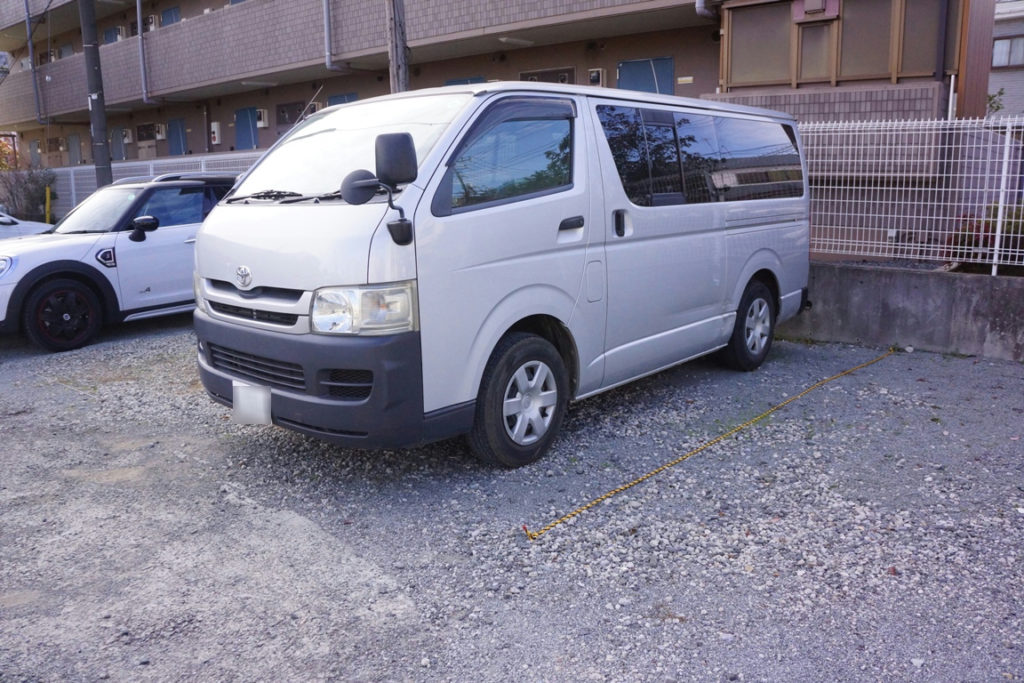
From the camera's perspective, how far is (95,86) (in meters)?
13.4

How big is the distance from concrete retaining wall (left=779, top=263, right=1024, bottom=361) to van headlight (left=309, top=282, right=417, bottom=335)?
545 cm

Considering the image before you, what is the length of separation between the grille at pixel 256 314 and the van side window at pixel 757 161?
3.39 m

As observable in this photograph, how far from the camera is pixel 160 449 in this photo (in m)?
5.11

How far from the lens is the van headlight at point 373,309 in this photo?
3.89m

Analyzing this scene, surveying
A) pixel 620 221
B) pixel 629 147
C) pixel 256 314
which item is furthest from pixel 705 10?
pixel 256 314

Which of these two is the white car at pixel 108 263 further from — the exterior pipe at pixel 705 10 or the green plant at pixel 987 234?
the green plant at pixel 987 234

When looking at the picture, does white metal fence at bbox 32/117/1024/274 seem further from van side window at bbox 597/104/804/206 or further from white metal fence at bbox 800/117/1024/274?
van side window at bbox 597/104/804/206

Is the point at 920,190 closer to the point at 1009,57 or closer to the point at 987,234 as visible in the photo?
the point at 987,234

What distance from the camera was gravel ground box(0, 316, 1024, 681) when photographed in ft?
9.75

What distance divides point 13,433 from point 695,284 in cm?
474

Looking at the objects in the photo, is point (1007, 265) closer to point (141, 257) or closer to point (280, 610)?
point (280, 610)

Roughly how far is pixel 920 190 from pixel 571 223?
4742 mm

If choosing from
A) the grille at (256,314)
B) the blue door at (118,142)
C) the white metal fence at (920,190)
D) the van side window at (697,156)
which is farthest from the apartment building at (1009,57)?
the blue door at (118,142)

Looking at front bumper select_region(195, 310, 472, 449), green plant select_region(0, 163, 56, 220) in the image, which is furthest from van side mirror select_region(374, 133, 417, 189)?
green plant select_region(0, 163, 56, 220)
